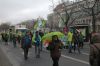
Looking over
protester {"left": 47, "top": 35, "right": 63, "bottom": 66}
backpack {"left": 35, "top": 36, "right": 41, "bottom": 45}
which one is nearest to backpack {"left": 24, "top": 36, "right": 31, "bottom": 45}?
backpack {"left": 35, "top": 36, "right": 41, "bottom": 45}

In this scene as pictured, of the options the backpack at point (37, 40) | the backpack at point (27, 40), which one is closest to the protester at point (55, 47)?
the backpack at point (27, 40)

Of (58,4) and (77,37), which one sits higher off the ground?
(58,4)

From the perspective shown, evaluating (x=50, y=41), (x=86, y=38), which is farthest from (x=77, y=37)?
(x=86, y=38)

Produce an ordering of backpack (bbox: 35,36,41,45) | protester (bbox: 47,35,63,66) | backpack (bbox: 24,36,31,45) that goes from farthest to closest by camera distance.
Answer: backpack (bbox: 35,36,41,45) → backpack (bbox: 24,36,31,45) → protester (bbox: 47,35,63,66)

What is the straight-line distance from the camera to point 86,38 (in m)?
48.4

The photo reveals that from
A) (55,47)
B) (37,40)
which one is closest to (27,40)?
(37,40)

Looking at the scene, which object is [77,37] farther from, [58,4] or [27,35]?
[58,4]

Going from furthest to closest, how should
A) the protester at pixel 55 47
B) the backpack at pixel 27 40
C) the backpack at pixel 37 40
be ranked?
the backpack at pixel 37 40, the backpack at pixel 27 40, the protester at pixel 55 47

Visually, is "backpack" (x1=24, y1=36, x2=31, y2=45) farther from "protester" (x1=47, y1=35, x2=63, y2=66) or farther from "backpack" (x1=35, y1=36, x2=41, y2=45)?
"protester" (x1=47, y1=35, x2=63, y2=66)

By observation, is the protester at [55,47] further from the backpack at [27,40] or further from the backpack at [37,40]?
the backpack at [37,40]

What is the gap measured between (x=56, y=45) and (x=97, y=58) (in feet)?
15.1

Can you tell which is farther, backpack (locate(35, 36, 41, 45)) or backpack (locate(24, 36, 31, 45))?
backpack (locate(35, 36, 41, 45))

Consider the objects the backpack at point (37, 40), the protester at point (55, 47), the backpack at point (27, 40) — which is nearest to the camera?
the protester at point (55, 47)

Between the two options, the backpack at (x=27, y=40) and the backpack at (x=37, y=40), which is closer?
the backpack at (x=27, y=40)
